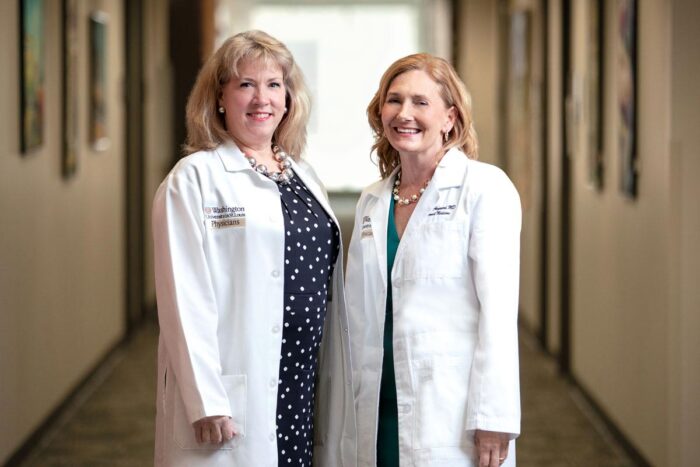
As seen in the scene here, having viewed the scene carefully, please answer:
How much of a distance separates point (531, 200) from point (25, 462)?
4963 mm

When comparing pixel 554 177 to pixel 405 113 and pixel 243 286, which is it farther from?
pixel 243 286

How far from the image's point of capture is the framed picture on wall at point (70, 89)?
6395 mm

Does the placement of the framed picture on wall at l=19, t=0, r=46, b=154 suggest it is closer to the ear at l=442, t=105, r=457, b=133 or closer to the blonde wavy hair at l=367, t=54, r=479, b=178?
the blonde wavy hair at l=367, t=54, r=479, b=178

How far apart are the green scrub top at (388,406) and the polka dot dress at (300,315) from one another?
0.17 metres

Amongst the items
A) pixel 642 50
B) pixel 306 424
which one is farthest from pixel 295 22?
pixel 306 424

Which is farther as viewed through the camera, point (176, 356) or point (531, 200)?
point (531, 200)

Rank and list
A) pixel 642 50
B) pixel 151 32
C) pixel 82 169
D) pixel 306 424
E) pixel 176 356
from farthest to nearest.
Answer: pixel 151 32 → pixel 82 169 → pixel 642 50 → pixel 306 424 → pixel 176 356

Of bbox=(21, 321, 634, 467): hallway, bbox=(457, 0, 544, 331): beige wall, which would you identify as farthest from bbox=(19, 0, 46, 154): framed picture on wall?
bbox=(457, 0, 544, 331): beige wall

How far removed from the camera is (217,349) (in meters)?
2.79

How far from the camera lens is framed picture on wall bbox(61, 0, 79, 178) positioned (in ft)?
21.0

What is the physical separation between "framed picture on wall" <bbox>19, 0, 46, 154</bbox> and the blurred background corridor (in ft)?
0.05

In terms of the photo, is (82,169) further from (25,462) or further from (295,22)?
(295,22)

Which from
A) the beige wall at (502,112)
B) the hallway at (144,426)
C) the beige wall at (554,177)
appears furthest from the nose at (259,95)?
the beige wall at (502,112)

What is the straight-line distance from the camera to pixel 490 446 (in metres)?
2.81
